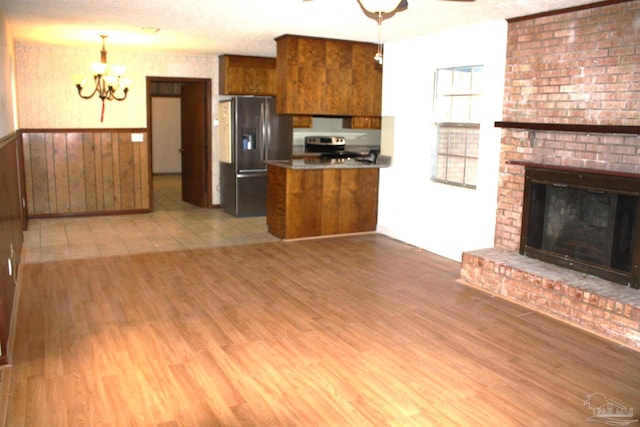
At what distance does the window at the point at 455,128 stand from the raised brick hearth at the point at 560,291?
1.27 m

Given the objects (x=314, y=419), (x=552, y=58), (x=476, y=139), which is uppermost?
(x=552, y=58)

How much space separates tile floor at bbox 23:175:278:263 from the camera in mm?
5988

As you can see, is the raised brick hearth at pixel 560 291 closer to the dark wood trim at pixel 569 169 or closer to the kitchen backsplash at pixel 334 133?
the dark wood trim at pixel 569 169

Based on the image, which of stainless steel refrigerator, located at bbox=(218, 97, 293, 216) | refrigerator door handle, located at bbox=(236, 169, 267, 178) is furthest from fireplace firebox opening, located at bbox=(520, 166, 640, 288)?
refrigerator door handle, located at bbox=(236, 169, 267, 178)

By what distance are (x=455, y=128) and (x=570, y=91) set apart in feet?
5.13

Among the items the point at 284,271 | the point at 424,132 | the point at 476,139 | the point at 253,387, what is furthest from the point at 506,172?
the point at 253,387

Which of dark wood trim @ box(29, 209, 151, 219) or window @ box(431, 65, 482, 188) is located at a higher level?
window @ box(431, 65, 482, 188)

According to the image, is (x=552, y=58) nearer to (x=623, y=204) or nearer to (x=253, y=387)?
(x=623, y=204)

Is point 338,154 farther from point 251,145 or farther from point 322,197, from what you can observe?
point 322,197

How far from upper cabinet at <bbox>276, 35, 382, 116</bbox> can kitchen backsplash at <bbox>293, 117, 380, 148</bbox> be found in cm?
170

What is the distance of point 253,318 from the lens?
4.04 metres

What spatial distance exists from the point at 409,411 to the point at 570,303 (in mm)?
1947

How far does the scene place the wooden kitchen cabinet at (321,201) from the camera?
21.4 feet

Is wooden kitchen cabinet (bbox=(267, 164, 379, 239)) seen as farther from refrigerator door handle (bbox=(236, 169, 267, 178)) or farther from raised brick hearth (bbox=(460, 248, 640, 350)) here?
raised brick hearth (bbox=(460, 248, 640, 350))
